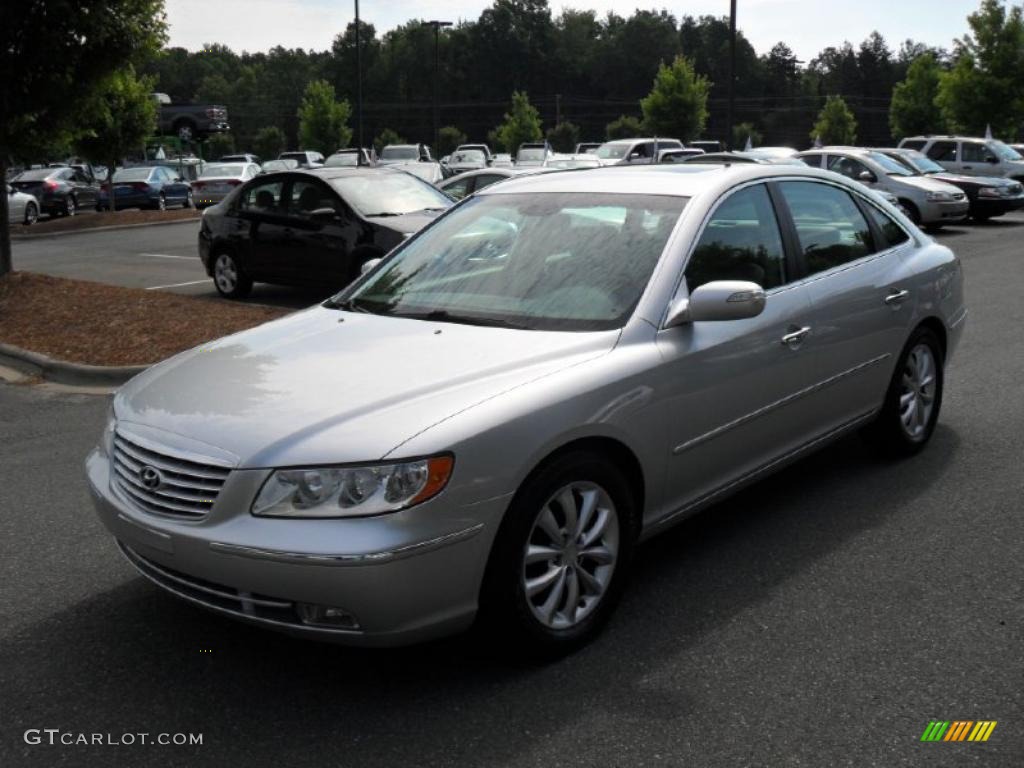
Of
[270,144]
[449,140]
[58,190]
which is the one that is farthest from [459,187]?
[270,144]

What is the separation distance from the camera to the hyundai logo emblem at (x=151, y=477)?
11.7ft

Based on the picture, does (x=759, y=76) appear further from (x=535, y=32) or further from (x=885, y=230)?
(x=885, y=230)

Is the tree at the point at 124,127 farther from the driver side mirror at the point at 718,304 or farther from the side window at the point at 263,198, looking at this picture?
the driver side mirror at the point at 718,304

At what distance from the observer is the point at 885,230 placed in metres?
5.85

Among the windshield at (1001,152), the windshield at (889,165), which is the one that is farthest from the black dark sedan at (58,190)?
the windshield at (1001,152)

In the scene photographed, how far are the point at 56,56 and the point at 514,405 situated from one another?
11488 mm

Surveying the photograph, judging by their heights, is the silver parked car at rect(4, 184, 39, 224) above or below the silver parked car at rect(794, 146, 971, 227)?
below

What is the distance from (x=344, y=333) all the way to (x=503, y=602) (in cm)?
139

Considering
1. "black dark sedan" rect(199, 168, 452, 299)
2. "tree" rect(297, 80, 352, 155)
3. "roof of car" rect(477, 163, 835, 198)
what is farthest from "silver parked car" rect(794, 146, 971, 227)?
"tree" rect(297, 80, 352, 155)

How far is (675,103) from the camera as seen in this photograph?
48500mm

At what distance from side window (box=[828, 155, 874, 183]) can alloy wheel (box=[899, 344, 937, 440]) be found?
54.1 ft

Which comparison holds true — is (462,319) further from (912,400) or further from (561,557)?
(912,400)

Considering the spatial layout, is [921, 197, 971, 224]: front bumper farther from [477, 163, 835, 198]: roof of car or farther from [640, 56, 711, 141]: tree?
[640, 56, 711, 141]: tree

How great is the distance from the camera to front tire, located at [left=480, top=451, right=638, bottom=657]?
351cm
